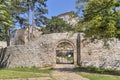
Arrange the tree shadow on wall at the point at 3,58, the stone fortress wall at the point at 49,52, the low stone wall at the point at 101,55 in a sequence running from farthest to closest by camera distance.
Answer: the tree shadow on wall at the point at 3,58 < the stone fortress wall at the point at 49,52 < the low stone wall at the point at 101,55

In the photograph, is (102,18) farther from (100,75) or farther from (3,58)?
(3,58)

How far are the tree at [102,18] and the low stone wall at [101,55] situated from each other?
15.9ft

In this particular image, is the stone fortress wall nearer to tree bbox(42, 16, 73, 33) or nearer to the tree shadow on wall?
the tree shadow on wall

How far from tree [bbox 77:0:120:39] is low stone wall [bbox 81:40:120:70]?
4850 mm

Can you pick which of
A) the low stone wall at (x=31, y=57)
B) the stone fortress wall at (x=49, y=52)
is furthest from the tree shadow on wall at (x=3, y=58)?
the low stone wall at (x=31, y=57)

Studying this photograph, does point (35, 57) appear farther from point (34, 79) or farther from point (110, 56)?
point (34, 79)

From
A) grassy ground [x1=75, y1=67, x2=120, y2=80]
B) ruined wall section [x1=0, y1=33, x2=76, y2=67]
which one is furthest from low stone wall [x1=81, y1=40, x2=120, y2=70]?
grassy ground [x1=75, y1=67, x2=120, y2=80]

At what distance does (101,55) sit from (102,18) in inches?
305

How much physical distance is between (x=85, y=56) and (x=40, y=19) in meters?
18.9

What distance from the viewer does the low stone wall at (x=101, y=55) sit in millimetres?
20500

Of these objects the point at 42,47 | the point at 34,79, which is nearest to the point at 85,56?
the point at 42,47

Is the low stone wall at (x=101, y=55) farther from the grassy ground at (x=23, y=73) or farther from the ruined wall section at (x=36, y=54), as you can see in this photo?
the grassy ground at (x=23, y=73)

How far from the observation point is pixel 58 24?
4406cm

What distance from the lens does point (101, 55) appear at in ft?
73.5
